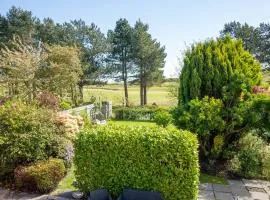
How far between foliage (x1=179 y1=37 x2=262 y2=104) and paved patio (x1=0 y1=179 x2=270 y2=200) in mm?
2274

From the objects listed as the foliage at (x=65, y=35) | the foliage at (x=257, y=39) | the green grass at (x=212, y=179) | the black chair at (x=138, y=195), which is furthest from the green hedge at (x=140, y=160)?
the foliage at (x=257, y=39)

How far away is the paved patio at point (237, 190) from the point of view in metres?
6.03

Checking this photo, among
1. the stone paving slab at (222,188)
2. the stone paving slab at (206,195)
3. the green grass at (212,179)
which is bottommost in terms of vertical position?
the stone paving slab at (206,195)

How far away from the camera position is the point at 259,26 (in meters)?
30.1

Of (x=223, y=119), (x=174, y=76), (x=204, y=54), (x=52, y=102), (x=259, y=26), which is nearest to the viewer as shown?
(x=223, y=119)

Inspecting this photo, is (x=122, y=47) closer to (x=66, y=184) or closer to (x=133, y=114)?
(x=133, y=114)

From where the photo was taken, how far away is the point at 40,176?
5887 millimetres

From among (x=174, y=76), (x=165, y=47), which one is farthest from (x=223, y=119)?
(x=165, y=47)

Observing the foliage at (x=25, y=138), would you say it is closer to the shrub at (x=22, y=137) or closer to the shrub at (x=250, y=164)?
the shrub at (x=22, y=137)

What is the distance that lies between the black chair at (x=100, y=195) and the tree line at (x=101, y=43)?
23129 mm

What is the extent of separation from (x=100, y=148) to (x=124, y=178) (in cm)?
68

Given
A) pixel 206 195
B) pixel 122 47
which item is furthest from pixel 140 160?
pixel 122 47

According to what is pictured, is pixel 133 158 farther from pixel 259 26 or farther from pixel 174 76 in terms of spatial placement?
pixel 259 26

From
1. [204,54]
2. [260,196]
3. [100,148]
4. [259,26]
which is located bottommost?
[260,196]
